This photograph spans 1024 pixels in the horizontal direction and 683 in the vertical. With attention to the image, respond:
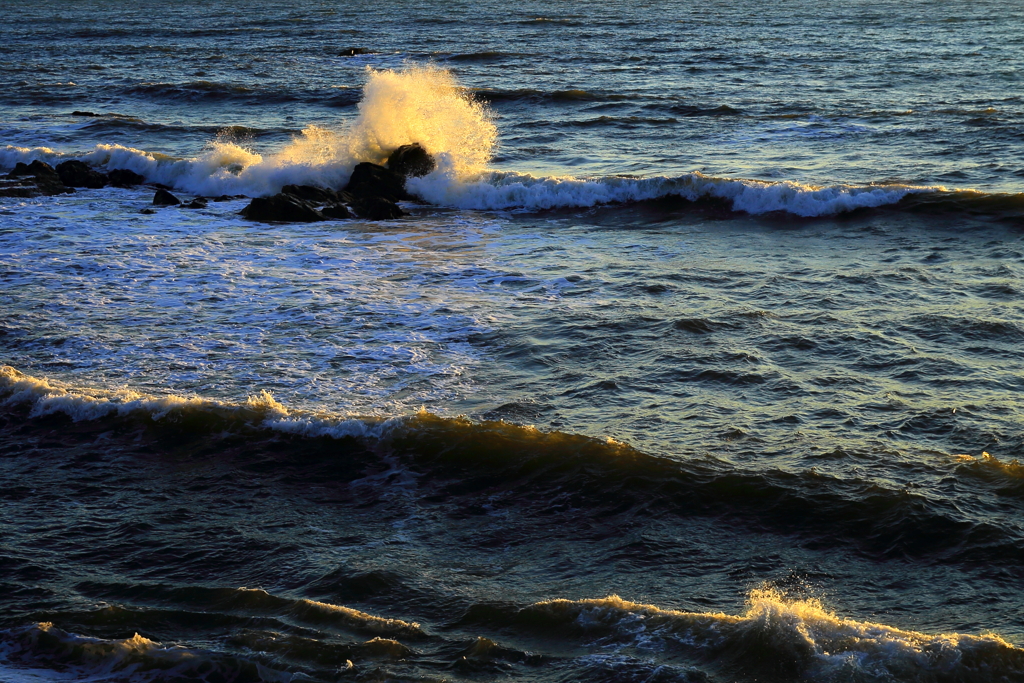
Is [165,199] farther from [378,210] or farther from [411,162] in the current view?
[411,162]

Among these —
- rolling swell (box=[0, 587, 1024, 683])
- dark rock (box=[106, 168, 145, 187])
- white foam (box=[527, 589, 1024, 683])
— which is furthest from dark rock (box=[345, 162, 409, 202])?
white foam (box=[527, 589, 1024, 683])

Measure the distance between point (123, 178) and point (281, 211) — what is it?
5380mm

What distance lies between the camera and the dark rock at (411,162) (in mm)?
19109

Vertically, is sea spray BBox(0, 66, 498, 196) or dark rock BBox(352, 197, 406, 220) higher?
sea spray BBox(0, 66, 498, 196)

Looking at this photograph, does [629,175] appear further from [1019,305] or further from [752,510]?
[752,510]

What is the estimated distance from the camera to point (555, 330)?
10.6 m

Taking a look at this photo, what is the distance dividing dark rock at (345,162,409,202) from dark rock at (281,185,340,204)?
1.71 ft

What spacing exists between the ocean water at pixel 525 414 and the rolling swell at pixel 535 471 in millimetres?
29

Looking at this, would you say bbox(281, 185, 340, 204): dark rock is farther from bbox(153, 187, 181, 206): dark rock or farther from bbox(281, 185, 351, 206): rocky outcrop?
bbox(153, 187, 181, 206): dark rock

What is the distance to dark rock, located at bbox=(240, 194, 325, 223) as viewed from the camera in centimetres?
1680

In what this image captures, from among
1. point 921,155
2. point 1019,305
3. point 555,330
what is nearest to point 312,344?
point 555,330

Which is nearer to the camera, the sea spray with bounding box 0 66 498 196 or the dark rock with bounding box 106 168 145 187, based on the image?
the sea spray with bounding box 0 66 498 196

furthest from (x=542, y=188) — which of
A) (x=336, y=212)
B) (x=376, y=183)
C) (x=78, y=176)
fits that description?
(x=78, y=176)

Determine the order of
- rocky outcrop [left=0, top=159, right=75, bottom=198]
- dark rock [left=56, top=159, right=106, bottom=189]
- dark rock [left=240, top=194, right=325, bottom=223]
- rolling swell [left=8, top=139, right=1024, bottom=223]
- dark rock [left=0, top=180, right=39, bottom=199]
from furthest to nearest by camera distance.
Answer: dark rock [left=56, top=159, right=106, bottom=189], rocky outcrop [left=0, top=159, right=75, bottom=198], dark rock [left=0, top=180, right=39, bottom=199], dark rock [left=240, top=194, right=325, bottom=223], rolling swell [left=8, top=139, right=1024, bottom=223]
